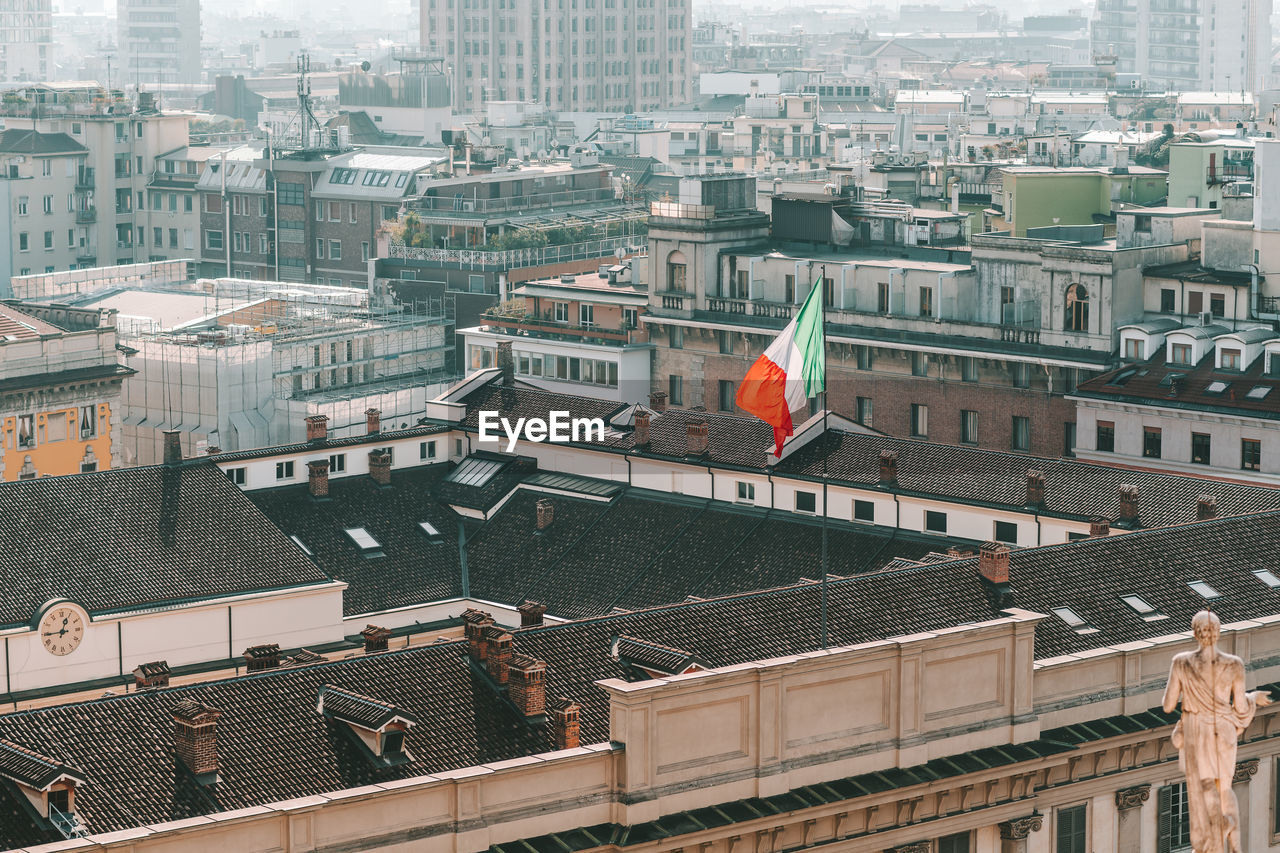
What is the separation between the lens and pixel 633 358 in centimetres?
12888

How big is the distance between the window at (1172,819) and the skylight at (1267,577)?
10.7 m

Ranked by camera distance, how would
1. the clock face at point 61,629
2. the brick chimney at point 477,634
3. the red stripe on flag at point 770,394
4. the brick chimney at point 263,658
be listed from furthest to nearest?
the clock face at point 61,629 < the brick chimney at point 263,658 < the red stripe on flag at point 770,394 < the brick chimney at point 477,634

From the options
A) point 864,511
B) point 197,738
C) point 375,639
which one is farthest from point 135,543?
point 197,738

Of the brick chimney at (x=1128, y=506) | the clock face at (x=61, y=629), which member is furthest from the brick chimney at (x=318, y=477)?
the brick chimney at (x=1128, y=506)

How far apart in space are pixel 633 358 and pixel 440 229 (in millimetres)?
59273

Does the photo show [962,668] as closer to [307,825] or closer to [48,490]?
[307,825]

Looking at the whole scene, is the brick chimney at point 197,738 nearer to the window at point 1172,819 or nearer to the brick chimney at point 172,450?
the window at point 1172,819

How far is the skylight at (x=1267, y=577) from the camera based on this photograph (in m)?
70.7

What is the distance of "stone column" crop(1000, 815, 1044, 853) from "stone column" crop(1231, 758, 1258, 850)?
668cm

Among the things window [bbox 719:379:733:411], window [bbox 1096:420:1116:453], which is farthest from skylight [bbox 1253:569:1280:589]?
window [bbox 719:379:733:411]

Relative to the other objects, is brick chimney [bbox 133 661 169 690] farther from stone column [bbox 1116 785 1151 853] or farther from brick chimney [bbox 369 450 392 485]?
brick chimney [bbox 369 450 392 485]

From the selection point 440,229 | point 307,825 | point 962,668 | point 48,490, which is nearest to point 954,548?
point 962,668

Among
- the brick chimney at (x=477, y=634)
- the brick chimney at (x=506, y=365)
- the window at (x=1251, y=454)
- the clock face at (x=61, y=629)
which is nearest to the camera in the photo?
the brick chimney at (x=477, y=634)

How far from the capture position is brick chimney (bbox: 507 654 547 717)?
187 feet
